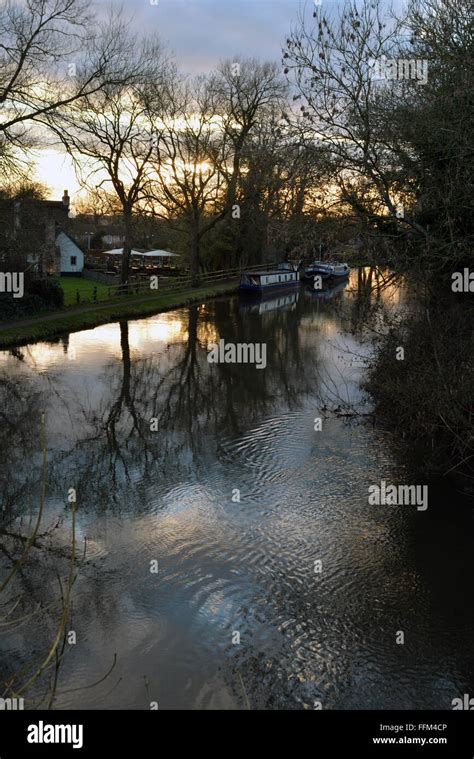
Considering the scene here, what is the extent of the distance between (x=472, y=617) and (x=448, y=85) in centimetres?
795

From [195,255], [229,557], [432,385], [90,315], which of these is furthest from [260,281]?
[229,557]

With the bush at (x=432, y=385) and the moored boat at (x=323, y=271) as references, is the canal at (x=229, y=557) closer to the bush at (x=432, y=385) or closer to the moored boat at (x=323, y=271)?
the bush at (x=432, y=385)

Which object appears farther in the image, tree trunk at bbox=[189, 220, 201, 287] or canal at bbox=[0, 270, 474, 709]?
tree trunk at bbox=[189, 220, 201, 287]

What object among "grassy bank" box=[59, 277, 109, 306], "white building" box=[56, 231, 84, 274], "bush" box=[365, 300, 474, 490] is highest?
"white building" box=[56, 231, 84, 274]

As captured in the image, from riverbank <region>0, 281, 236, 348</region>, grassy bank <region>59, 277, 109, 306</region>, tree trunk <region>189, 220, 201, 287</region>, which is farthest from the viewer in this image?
tree trunk <region>189, 220, 201, 287</region>

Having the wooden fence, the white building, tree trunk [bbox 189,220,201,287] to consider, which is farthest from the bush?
the white building

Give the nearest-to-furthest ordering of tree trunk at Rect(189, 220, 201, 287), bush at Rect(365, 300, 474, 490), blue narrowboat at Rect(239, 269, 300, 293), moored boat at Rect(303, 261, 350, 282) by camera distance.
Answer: bush at Rect(365, 300, 474, 490)
blue narrowboat at Rect(239, 269, 300, 293)
tree trunk at Rect(189, 220, 201, 287)
moored boat at Rect(303, 261, 350, 282)

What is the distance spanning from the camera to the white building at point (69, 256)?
6350 centimetres

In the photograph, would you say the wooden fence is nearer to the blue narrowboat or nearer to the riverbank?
the riverbank

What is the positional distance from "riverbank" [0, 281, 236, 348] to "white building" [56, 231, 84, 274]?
69.4 ft

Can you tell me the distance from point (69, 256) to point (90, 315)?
1379 inches

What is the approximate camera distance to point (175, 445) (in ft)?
46.1

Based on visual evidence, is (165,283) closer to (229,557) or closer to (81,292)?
(81,292)

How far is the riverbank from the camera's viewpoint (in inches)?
1025
